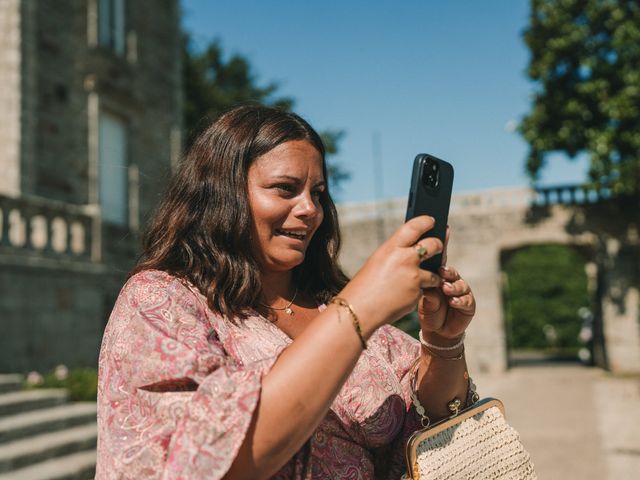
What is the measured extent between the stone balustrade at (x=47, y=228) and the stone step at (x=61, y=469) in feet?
10.8

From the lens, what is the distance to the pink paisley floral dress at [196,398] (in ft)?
3.56

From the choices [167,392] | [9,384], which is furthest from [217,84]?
[167,392]

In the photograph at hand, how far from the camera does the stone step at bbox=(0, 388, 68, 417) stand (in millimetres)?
6539

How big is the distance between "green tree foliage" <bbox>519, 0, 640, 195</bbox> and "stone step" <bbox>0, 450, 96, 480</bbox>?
14959mm

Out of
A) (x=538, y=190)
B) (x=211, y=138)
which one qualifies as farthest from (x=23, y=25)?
(x=538, y=190)

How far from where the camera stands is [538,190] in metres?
20.0

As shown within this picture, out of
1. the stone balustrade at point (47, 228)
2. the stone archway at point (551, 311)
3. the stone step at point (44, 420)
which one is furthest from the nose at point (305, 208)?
the stone archway at point (551, 311)

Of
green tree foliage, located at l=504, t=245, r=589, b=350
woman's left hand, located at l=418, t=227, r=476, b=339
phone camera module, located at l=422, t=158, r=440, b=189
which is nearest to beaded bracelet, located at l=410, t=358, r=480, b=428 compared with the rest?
woman's left hand, located at l=418, t=227, r=476, b=339

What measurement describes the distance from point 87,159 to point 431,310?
1067 cm

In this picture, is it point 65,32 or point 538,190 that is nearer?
point 65,32

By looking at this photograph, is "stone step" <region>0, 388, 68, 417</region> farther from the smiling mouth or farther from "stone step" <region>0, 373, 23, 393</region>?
the smiling mouth

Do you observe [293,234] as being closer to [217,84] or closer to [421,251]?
[421,251]

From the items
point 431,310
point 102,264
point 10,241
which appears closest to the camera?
point 431,310

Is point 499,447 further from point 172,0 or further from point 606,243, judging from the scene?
point 606,243
